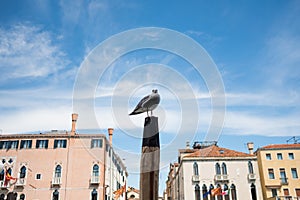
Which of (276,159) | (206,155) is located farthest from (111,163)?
(276,159)

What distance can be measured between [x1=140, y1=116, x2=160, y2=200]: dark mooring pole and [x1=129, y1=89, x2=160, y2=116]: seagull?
0.42 m

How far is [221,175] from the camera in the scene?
111 feet

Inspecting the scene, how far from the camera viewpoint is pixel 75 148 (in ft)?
105

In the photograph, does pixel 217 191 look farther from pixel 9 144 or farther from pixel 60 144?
pixel 9 144

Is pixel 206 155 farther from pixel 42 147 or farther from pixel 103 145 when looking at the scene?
pixel 42 147

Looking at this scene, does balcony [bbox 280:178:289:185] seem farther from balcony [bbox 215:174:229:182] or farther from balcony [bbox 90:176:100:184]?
balcony [bbox 90:176:100:184]

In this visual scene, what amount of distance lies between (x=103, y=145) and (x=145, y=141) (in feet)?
79.4

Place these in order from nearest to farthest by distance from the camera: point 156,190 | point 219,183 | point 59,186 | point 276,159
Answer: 1. point 156,190
2. point 59,186
3. point 219,183
4. point 276,159

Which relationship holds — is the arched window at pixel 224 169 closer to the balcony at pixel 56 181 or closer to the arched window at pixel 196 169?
the arched window at pixel 196 169

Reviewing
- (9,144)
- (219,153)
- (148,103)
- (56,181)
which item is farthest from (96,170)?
(148,103)

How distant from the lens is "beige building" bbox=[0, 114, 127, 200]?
30406 mm

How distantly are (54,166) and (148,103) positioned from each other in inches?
1063

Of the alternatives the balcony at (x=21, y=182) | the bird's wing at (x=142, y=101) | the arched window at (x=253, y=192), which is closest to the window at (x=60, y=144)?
the balcony at (x=21, y=182)

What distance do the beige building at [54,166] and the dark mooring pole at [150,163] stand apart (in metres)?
23.1
